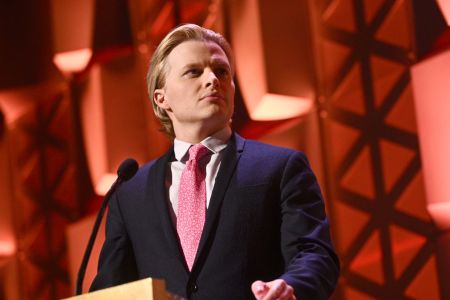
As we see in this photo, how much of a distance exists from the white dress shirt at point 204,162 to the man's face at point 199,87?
3cm

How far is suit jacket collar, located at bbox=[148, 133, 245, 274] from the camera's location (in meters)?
2.05

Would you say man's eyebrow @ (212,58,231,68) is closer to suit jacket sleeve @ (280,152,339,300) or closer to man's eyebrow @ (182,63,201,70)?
man's eyebrow @ (182,63,201,70)

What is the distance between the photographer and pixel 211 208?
209 cm

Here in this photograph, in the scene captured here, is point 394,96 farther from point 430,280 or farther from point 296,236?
point 296,236

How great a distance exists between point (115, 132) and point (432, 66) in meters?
1.56

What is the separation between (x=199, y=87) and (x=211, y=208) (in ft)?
1.12

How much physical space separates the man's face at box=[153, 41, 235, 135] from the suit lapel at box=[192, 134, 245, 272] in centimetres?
7

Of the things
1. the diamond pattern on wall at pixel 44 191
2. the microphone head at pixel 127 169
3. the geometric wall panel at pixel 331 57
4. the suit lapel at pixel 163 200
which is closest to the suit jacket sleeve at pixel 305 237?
the suit lapel at pixel 163 200

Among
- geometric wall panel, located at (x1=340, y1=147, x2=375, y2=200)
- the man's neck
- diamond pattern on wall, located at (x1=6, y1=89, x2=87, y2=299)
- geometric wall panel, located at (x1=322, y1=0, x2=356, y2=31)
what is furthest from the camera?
diamond pattern on wall, located at (x1=6, y1=89, x2=87, y2=299)

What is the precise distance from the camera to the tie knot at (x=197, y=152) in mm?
2197

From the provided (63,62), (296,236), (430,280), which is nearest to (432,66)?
(430,280)

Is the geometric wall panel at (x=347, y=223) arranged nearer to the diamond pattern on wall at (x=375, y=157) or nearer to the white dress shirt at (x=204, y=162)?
the diamond pattern on wall at (x=375, y=157)

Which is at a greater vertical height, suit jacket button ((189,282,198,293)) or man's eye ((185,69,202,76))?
man's eye ((185,69,202,76))

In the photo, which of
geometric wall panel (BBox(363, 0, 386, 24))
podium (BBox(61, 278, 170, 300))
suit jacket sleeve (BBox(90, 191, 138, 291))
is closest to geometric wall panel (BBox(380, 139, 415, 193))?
geometric wall panel (BBox(363, 0, 386, 24))
